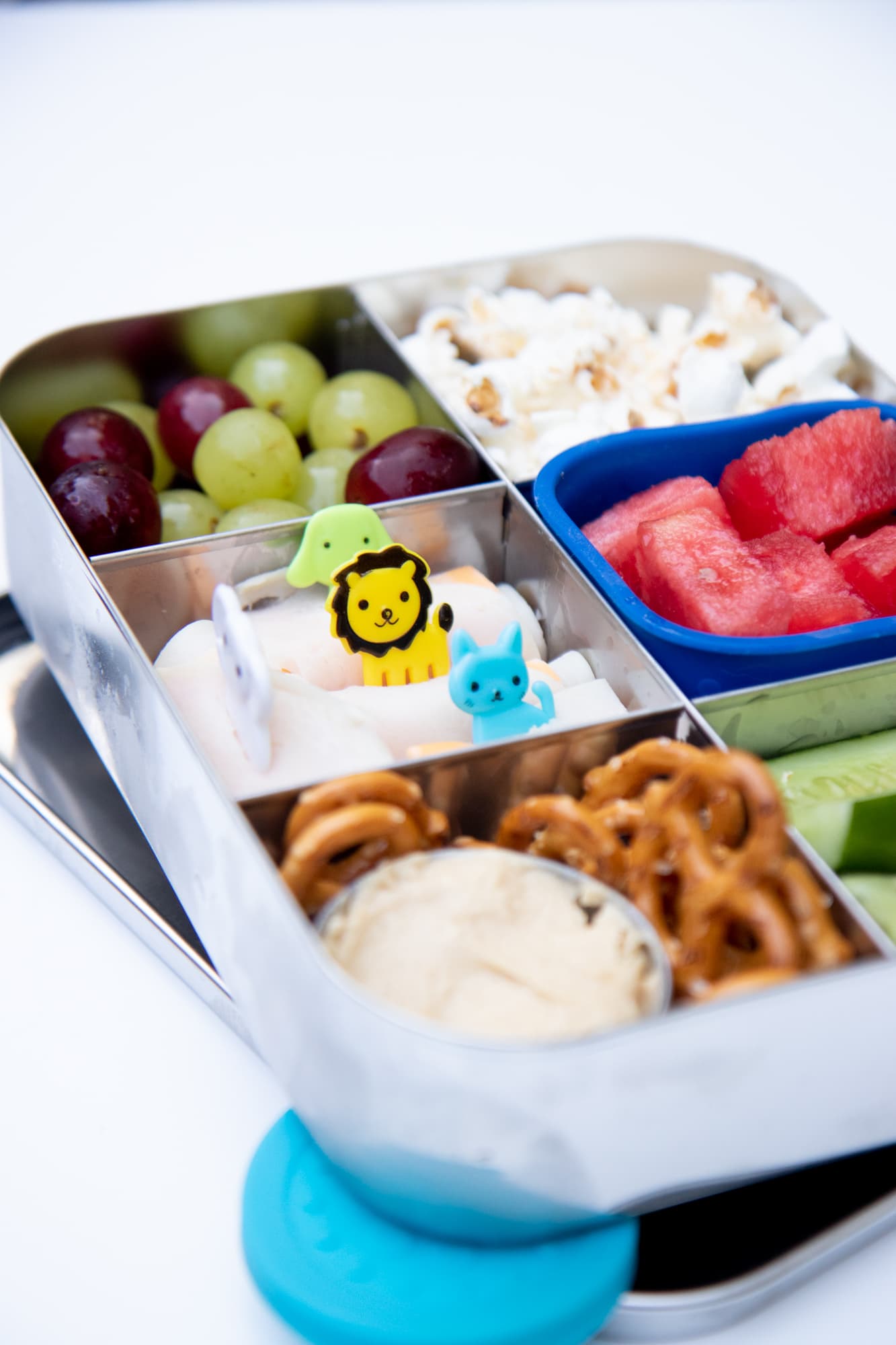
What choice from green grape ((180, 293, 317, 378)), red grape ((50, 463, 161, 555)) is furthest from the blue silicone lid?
green grape ((180, 293, 317, 378))

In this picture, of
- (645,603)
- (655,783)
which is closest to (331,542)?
(645,603)

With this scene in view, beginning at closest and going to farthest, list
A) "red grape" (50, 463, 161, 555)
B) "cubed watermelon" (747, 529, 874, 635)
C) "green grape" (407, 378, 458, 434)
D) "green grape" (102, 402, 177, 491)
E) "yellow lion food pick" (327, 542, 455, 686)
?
"yellow lion food pick" (327, 542, 455, 686) < "cubed watermelon" (747, 529, 874, 635) < "red grape" (50, 463, 161, 555) < "green grape" (407, 378, 458, 434) < "green grape" (102, 402, 177, 491)

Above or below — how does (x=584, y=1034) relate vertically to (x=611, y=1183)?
above

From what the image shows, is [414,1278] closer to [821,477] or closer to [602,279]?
[821,477]

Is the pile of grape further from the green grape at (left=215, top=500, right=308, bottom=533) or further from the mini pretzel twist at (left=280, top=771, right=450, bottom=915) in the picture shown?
the mini pretzel twist at (left=280, top=771, right=450, bottom=915)

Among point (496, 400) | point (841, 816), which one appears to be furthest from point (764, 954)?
point (496, 400)

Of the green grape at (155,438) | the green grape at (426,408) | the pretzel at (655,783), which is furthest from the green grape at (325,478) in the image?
the pretzel at (655,783)

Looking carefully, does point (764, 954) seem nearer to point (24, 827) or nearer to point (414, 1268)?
point (414, 1268)
